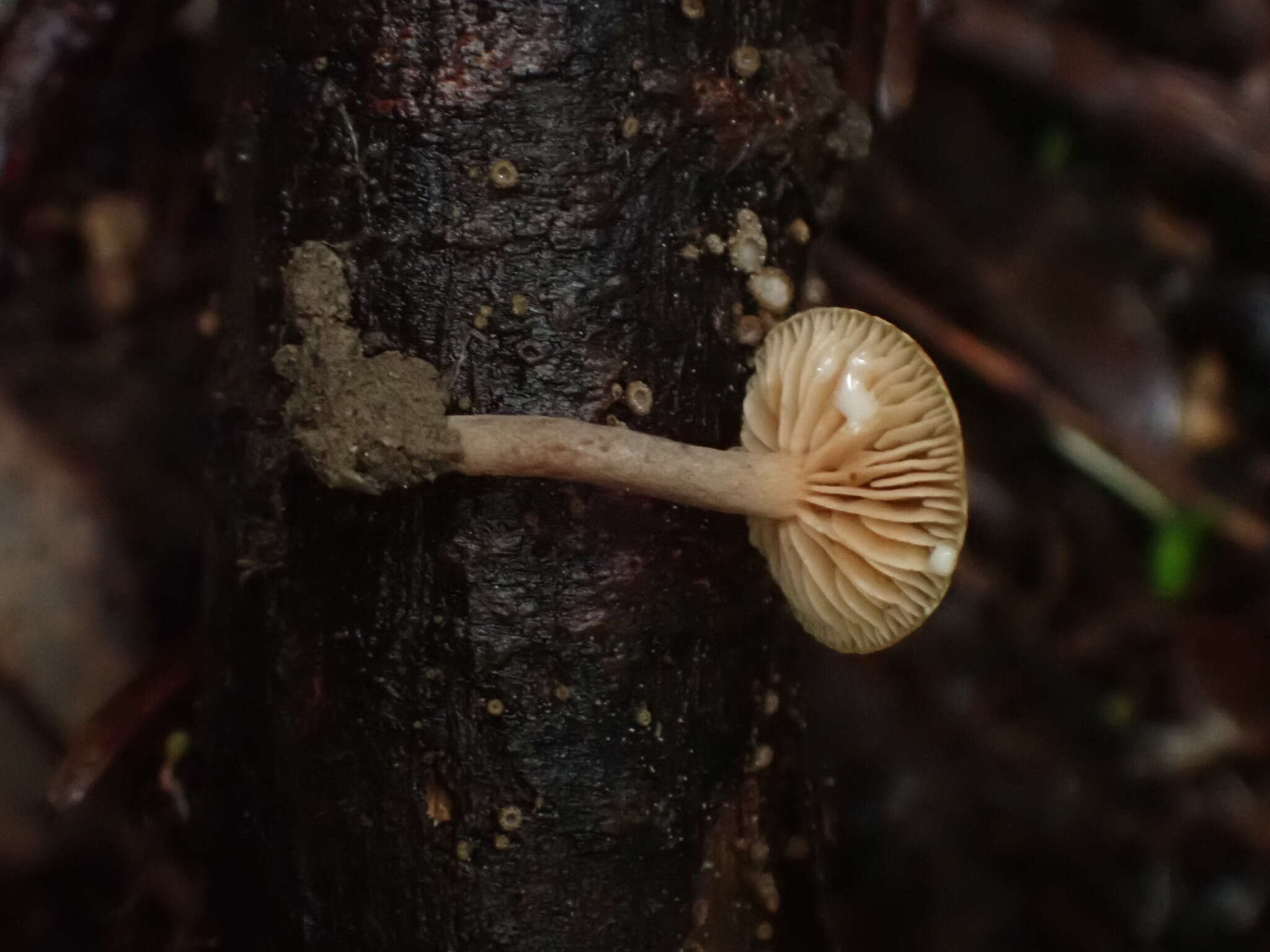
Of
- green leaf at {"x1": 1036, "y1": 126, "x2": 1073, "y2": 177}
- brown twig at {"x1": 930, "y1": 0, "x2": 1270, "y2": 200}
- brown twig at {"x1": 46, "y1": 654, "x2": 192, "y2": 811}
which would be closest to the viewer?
brown twig at {"x1": 46, "y1": 654, "x2": 192, "y2": 811}

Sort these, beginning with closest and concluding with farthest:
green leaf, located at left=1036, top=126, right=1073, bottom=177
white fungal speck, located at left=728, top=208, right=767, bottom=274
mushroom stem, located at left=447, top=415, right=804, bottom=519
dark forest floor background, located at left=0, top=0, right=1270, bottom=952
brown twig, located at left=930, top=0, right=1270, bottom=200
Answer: mushroom stem, located at left=447, top=415, right=804, bottom=519
white fungal speck, located at left=728, top=208, right=767, bottom=274
dark forest floor background, located at left=0, top=0, right=1270, bottom=952
brown twig, located at left=930, top=0, right=1270, bottom=200
green leaf, located at left=1036, top=126, right=1073, bottom=177

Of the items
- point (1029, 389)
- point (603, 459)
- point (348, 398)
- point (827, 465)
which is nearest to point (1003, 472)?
point (1029, 389)

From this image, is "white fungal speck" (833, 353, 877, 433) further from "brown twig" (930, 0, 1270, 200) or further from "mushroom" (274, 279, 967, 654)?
"brown twig" (930, 0, 1270, 200)

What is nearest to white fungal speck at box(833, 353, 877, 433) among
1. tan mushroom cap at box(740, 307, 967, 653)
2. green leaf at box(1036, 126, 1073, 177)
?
tan mushroom cap at box(740, 307, 967, 653)

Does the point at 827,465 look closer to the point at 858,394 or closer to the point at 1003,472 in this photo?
the point at 858,394

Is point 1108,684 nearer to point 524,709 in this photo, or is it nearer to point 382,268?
point 524,709

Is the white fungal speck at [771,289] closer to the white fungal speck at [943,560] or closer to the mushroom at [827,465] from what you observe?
the mushroom at [827,465]
